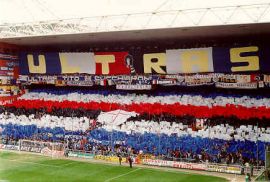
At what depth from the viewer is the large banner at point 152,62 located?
32.2 meters

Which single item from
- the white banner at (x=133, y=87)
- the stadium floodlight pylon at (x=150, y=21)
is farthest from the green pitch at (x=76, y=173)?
the stadium floodlight pylon at (x=150, y=21)

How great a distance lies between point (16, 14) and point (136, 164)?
15.0m

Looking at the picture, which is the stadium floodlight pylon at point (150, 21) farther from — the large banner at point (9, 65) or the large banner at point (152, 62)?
the large banner at point (9, 65)

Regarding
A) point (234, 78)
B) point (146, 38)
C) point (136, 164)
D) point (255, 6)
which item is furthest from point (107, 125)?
point (255, 6)

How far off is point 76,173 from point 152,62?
40.0 feet

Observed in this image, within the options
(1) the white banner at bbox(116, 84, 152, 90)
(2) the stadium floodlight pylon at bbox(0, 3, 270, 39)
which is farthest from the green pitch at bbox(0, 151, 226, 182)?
(2) the stadium floodlight pylon at bbox(0, 3, 270, 39)

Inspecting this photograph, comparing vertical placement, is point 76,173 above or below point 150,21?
below

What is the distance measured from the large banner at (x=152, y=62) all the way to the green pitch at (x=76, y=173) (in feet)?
30.8

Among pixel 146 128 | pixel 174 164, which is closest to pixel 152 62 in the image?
pixel 146 128

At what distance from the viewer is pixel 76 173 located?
2841 centimetres

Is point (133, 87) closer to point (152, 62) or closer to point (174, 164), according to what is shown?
point (152, 62)

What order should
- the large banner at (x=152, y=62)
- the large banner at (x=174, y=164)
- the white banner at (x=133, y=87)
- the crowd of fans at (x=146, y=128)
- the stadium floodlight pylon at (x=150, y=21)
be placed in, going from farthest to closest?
the white banner at (x=133, y=87)
the large banner at (x=152, y=62)
the crowd of fans at (x=146, y=128)
the large banner at (x=174, y=164)
the stadium floodlight pylon at (x=150, y=21)

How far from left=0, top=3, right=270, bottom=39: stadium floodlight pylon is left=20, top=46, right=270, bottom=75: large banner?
15.8 ft

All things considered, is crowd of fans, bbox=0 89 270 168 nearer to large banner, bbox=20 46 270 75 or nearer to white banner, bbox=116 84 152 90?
white banner, bbox=116 84 152 90
